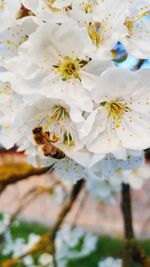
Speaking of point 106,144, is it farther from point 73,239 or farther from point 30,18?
point 73,239

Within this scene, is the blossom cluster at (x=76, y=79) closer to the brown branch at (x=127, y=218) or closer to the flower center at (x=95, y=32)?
the flower center at (x=95, y=32)

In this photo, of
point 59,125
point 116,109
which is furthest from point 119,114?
point 59,125

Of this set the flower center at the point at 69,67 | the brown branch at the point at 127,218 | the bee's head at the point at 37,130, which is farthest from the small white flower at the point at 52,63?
the brown branch at the point at 127,218

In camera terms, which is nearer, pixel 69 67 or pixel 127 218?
pixel 69 67

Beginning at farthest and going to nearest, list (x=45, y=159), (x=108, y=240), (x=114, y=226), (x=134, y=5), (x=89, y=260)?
(x=114, y=226)
(x=108, y=240)
(x=89, y=260)
(x=45, y=159)
(x=134, y=5)

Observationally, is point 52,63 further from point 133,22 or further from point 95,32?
point 133,22

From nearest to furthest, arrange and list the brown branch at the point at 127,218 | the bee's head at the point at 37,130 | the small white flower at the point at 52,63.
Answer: the small white flower at the point at 52,63 → the bee's head at the point at 37,130 → the brown branch at the point at 127,218

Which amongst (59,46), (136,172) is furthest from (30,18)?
(136,172)
